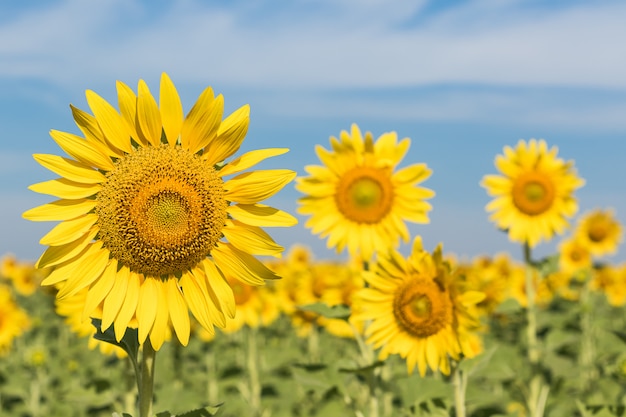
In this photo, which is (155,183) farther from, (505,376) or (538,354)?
(538,354)

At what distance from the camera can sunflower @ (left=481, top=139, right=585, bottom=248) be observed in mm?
7879

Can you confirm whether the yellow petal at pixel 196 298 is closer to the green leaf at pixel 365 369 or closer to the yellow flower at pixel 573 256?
the green leaf at pixel 365 369

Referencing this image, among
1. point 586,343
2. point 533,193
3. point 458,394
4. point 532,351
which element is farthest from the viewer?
point 586,343

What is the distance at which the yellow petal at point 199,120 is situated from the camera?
298 centimetres

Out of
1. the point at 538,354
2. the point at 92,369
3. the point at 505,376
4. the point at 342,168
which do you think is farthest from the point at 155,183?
the point at 92,369

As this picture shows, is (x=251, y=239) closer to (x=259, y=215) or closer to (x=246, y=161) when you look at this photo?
(x=259, y=215)

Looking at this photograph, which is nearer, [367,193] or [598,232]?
[367,193]

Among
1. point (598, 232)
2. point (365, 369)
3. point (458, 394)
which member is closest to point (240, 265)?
point (365, 369)

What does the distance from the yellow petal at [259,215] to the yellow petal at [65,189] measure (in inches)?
22.9

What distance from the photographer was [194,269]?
3.13m

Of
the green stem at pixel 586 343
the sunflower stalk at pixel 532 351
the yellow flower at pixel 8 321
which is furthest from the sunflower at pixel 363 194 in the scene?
the yellow flower at pixel 8 321

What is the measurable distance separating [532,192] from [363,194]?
9.09 ft

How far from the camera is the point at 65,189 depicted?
3.03 m

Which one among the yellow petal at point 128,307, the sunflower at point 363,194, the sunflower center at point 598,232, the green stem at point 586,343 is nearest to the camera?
the yellow petal at point 128,307
